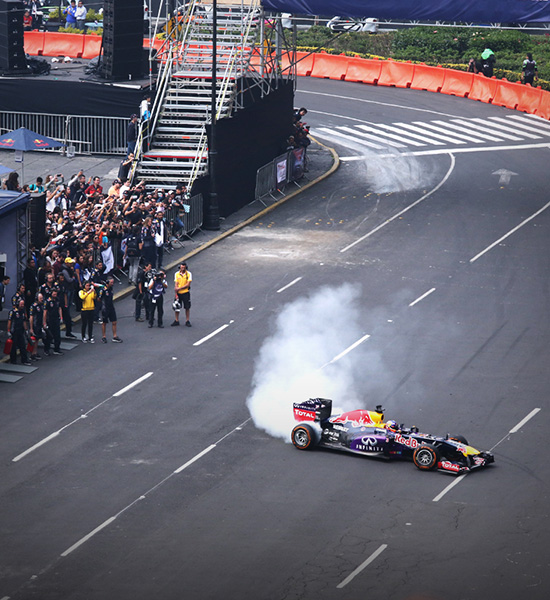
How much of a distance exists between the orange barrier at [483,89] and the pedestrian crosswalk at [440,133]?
9.36ft

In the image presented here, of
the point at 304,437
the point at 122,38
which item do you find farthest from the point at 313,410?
the point at 122,38

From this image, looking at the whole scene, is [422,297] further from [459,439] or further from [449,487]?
[449,487]

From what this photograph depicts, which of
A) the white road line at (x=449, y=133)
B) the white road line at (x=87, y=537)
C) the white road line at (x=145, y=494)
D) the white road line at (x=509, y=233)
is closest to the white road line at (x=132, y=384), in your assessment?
the white road line at (x=145, y=494)

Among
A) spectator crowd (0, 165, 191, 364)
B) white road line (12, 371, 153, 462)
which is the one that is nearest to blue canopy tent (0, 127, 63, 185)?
spectator crowd (0, 165, 191, 364)

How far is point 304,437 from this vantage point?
77.8 ft

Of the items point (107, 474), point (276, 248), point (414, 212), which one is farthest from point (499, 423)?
point (414, 212)

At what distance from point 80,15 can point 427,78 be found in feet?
68.9

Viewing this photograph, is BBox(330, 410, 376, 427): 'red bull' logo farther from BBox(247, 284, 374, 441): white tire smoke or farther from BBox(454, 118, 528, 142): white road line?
BBox(454, 118, 528, 142): white road line

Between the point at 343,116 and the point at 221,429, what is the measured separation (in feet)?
113

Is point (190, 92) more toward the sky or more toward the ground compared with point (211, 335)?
more toward the sky

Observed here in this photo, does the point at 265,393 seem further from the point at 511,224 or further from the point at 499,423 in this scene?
the point at 511,224

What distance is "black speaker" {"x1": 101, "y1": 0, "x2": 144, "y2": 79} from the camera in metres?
46.7

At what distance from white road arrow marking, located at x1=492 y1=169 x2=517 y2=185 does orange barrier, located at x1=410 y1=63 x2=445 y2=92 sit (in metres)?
15.2

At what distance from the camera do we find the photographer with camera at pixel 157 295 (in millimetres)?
30781
